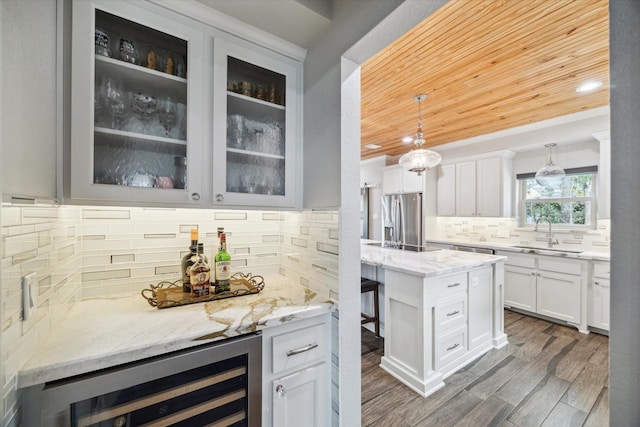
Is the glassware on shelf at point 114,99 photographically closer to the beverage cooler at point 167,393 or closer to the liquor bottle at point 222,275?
the liquor bottle at point 222,275

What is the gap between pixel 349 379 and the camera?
1.31m

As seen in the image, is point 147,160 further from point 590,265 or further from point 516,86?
point 590,265

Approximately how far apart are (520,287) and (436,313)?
96.1 inches

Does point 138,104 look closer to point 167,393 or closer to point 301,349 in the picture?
point 167,393

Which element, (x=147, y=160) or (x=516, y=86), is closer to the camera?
(x=147, y=160)

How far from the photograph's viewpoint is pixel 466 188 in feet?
14.5

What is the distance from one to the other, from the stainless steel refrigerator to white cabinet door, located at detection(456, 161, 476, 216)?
3.02 feet

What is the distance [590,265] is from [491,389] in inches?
89.4

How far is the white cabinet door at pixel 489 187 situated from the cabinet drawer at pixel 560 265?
36.3 inches

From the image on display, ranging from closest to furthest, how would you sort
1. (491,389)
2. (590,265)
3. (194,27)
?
(194,27) → (491,389) → (590,265)

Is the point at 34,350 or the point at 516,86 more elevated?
the point at 516,86

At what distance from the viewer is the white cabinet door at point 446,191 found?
4617mm

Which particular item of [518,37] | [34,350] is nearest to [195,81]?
[34,350]

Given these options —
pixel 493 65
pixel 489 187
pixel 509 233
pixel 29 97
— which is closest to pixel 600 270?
pixel 509 233
